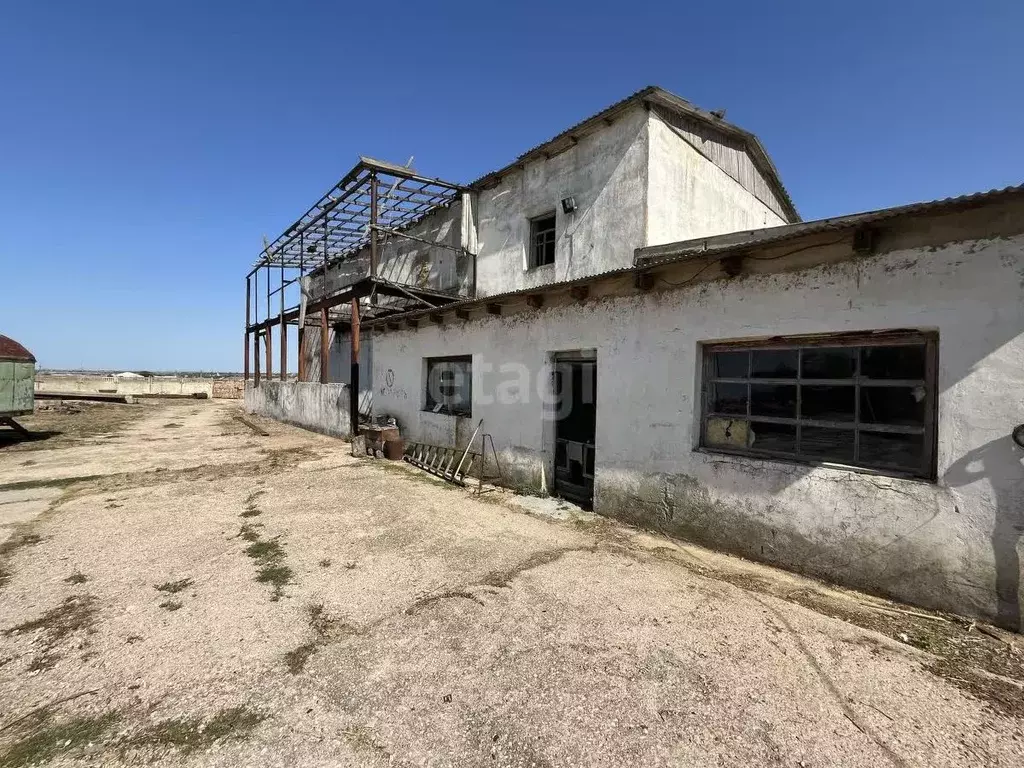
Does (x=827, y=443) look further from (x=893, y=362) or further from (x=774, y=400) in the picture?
(x=893, y=362)

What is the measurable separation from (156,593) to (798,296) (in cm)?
679

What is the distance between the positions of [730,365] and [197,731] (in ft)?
18.5

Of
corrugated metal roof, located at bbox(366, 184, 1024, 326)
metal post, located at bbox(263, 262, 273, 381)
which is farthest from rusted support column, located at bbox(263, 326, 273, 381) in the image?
corrugated metal roof, located at bbox(366, 184, 1024, 326)

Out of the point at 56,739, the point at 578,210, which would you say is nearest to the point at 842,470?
the point at 56,739

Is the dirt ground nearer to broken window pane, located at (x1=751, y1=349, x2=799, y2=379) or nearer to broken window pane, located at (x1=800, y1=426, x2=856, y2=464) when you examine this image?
broken window pane, located at (x1=800, y1=426, x2=856, y2=464)

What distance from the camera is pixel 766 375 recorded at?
5.09 m

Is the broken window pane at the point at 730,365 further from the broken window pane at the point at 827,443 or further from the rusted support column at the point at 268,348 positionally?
the rusted support column at the point at 268,348

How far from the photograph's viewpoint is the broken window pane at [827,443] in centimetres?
450

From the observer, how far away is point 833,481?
14.4ft

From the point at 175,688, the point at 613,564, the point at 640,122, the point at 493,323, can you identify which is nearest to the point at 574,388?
the point at 493,323

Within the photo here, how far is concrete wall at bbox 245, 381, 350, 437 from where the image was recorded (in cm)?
1372

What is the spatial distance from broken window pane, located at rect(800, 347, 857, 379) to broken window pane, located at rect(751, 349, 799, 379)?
107 millimetres

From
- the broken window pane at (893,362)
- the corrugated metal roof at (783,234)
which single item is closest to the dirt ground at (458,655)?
the broken window pane at (893,362)

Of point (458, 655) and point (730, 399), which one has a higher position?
point (730, 399)
